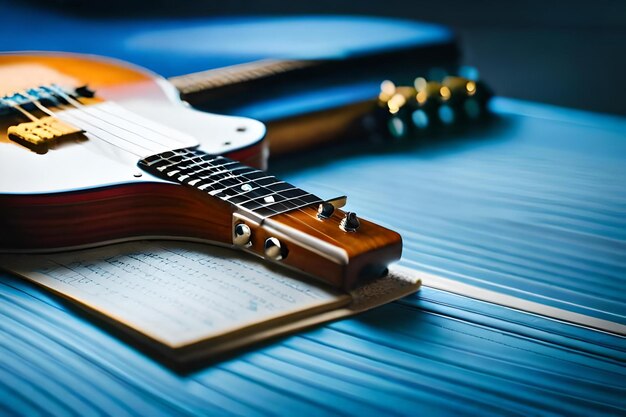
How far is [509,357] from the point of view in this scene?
2.49 feet

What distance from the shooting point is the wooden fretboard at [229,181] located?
89 cm

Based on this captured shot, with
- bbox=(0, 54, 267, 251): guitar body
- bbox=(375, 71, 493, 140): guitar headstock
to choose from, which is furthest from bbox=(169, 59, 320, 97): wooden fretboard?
bbox=(0, 54, 267, 251): guitar body

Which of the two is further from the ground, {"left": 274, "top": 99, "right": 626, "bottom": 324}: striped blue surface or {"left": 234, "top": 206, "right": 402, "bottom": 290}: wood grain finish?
{"left": 234, "top": 206, "right": 402, "bottom": 290}: wood grain finish

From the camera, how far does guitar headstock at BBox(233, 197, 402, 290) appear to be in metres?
0.81

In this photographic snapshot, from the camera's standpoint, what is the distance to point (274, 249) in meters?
0.85

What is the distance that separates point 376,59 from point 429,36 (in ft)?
0.69

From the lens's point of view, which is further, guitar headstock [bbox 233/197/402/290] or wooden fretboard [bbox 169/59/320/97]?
wooden fretboard [bbox 169/59/320/97]

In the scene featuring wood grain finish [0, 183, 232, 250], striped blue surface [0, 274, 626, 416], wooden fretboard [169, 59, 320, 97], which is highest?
wooden fretboard [169, 59, 320, 97]

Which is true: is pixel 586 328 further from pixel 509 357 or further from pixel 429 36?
pixel 429 36

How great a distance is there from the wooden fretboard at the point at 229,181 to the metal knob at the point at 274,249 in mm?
30

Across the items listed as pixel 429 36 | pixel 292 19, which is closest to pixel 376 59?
pixel 429 36

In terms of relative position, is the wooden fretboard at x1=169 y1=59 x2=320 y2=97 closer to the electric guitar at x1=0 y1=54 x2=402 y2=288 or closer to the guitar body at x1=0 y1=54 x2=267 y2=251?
the electric guitar at x1=0 y1=54 x2=402 y2=288

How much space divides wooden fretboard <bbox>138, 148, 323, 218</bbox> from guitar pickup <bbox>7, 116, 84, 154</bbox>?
0.48ft

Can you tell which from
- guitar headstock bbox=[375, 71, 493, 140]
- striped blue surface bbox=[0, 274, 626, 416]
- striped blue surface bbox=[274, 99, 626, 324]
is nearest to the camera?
striped blue surface bbox=[0, 274, 626, 416]
